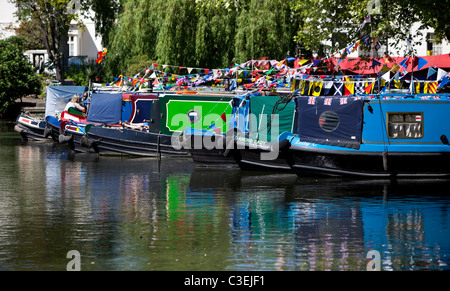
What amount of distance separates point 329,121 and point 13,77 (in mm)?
29629

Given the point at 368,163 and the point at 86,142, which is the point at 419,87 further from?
the point at 86,142

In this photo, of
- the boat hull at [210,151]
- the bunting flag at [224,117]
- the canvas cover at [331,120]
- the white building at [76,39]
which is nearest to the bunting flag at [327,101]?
the canvas cover at [331,120]

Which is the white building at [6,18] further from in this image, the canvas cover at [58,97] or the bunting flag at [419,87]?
the bunting flag at [419,87]

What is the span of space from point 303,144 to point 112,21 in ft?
96.8

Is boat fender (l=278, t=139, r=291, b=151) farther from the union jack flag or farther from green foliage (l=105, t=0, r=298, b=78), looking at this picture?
green foliage (l=105, t=0, r=298, b=78)

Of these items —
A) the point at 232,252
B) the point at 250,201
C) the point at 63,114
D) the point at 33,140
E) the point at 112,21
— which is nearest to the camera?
the point at 232,252

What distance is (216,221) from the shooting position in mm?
14266

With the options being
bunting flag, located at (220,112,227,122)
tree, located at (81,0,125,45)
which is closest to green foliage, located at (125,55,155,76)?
tree, located at (81,0,125,45)

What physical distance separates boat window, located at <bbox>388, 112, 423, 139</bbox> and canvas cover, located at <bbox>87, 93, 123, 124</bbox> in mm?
11463

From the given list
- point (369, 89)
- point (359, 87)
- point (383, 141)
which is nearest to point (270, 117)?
point (369, 89)

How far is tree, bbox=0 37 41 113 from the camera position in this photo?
4516cm
